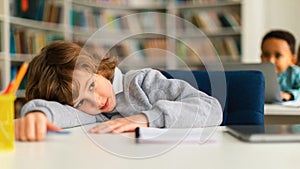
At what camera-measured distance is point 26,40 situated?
3.17 m

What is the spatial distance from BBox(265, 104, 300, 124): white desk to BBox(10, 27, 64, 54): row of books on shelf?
1910 mm

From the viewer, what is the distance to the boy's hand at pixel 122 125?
2.42 feet

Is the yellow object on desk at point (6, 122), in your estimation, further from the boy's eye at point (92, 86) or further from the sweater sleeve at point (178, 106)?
the sweater sleeve at point (178, 106)

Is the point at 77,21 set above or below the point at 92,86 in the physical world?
above

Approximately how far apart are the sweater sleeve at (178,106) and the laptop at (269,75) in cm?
96

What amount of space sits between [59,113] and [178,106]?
25cm

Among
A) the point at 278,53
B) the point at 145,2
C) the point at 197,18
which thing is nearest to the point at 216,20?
the point at 197,18

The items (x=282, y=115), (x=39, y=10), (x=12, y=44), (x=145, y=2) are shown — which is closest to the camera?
(x=282, y=115)

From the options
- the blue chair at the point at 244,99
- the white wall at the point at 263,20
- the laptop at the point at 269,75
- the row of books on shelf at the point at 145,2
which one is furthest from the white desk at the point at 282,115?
the row of books on shelf at the point at 145,2

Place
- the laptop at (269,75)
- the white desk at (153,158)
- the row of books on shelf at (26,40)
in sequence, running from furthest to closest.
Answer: the row of books on shelf at (26,40)
the laptop at (269,75)
the white desk at (153,158)

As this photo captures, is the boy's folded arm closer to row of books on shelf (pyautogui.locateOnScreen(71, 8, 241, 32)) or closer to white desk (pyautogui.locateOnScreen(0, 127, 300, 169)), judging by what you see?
white desk (pyautogui.locateOnScreen(0, 127, 300, 169))

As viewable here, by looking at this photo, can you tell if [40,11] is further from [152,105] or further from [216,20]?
[152,105]

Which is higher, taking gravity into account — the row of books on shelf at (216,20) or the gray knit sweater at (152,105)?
the row of books on shelf at (216,20)

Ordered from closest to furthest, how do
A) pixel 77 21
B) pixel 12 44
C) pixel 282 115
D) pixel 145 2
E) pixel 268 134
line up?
pixel 268 134
pixel 282 115
pixel 12 44
pixel 77 21
pixel 145 2
